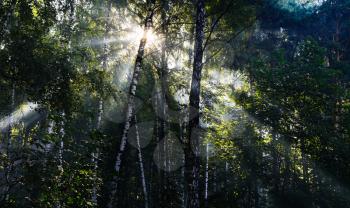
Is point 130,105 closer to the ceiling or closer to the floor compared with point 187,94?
closer to the floor

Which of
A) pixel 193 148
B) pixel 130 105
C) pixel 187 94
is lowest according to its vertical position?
pixel 193 148

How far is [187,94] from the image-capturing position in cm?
1784

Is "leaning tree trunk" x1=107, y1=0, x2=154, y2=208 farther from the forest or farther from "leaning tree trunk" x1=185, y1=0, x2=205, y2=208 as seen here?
"leaning tree trunk" x1=185, y1=0, x2=205, y2=208

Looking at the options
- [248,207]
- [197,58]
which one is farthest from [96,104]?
[197,58]

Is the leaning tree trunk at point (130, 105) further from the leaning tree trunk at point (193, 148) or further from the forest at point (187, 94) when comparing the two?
the leaning tree trunk at point (193, 148)

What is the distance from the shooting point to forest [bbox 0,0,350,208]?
8758 millimetres

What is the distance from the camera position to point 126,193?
26297mm

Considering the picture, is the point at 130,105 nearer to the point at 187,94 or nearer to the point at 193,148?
the point at 193,148

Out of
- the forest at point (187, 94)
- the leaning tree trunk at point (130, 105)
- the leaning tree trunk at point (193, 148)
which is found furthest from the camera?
the leaning tree trunk at point (130, 105)

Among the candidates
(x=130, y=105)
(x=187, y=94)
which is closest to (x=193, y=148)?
(x=130, y=105)

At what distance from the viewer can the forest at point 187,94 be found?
8.76m

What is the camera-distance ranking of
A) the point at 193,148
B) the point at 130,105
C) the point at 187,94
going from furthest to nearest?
the point at 187,94 → the point at 130,105 → the point at 193,148

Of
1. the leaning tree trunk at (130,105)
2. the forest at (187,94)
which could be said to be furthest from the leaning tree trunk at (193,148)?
the leaning tree trunk at (130,105)

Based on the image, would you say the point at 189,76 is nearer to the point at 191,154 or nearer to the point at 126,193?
the point at 191,154
